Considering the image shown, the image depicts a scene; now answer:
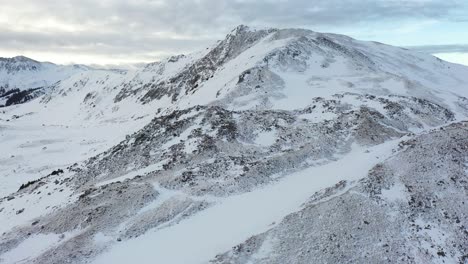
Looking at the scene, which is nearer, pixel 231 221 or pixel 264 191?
pixel 231 221

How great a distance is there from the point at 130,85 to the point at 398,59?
93.0 m

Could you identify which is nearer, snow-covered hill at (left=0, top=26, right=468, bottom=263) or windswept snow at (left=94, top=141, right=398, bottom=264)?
snow-covered hill at (left=0, top=26, right=468, bottom=263)

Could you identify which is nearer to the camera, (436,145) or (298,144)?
(436,145)

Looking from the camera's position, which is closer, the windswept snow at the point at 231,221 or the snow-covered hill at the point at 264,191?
the snow-covered hill at the point at 264,191

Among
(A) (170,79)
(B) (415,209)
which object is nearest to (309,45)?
(A) (170,79)

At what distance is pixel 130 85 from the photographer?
163 meters

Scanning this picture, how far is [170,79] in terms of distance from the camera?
136m

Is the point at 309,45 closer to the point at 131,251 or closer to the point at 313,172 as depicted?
the point at 313,172

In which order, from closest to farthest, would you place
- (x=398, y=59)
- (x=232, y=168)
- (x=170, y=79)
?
(x=232, y=168) → (x=398, y=59) → (x=170, y=79)

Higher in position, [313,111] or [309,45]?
[309,45]

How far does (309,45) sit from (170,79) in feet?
178

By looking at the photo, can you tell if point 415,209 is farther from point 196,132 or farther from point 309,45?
point 309,45

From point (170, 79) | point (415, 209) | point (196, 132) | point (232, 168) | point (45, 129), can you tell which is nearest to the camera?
point (415, 209)

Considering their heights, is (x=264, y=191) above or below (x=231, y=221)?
above
